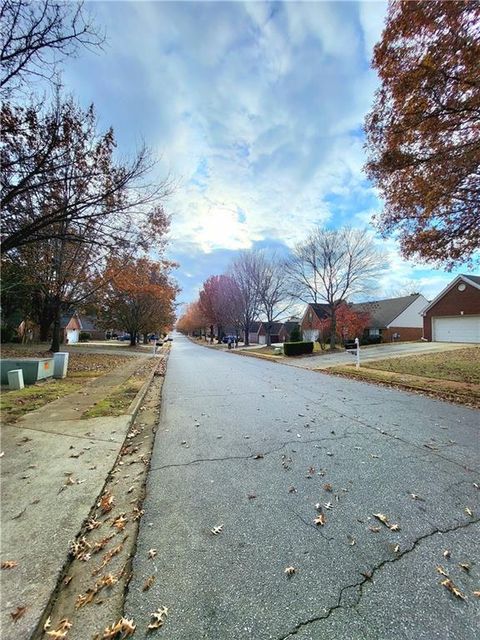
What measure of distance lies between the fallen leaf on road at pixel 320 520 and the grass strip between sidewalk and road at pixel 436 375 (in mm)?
6213

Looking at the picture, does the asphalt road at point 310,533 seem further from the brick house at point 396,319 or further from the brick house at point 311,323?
the brick house at point 311,323

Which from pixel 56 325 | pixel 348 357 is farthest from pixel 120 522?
pixel 348 357

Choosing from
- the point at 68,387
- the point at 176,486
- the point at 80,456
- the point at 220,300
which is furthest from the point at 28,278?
the point at 220,300

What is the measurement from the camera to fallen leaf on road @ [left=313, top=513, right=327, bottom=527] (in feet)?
8.69

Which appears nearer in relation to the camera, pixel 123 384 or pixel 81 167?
pixel 81 167

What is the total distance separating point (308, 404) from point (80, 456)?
4.75m

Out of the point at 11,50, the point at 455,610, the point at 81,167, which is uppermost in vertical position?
the point at 11,50

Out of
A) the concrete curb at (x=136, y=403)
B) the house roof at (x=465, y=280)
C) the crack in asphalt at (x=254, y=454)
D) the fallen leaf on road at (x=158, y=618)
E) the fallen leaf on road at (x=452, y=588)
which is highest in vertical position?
the house roof at (x=465, y=280)

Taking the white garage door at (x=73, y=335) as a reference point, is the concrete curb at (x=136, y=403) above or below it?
below

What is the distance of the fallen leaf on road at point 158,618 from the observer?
1.74m

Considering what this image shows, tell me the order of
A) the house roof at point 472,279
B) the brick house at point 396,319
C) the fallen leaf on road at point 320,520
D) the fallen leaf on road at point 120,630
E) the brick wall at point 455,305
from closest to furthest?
the fallen leaf on road at point 120,630
the fallen leaf on road at point 320,520
the brick wall at point 455,305
the house roof at point 472,279
the brick house at point 396,319

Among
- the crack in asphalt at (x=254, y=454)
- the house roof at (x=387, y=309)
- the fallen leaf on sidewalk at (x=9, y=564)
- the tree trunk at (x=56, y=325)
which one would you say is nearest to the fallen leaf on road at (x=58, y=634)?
the fallen leaf on sidewalk at (x=9, y=564)

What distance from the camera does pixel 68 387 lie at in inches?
342

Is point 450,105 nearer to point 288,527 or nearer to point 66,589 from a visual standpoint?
point 288,527
